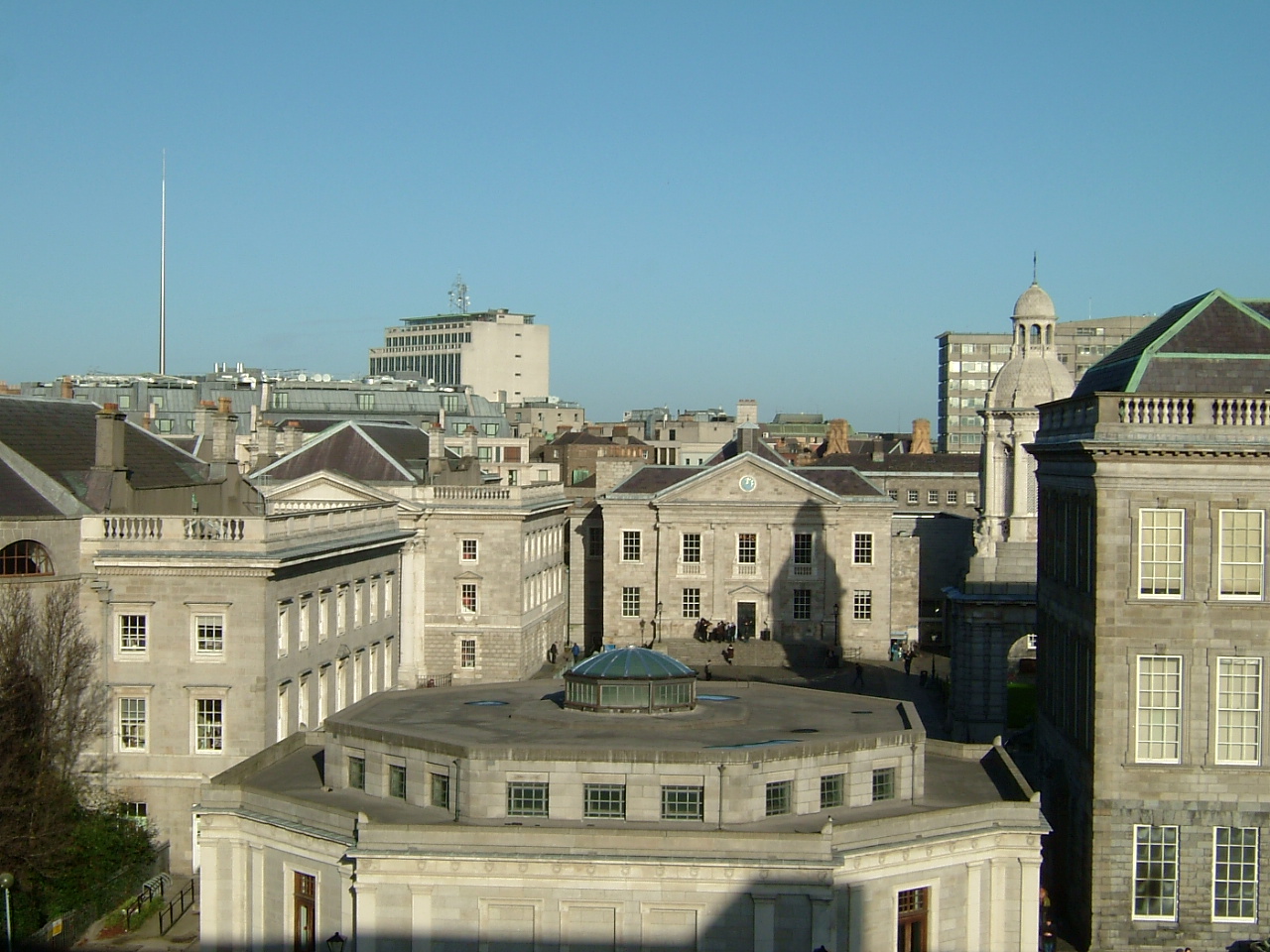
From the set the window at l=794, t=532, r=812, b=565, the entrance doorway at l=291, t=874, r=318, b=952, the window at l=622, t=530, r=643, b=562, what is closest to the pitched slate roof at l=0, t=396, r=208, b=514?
the entrance doorway at l=291, t=874, r=318, b=952

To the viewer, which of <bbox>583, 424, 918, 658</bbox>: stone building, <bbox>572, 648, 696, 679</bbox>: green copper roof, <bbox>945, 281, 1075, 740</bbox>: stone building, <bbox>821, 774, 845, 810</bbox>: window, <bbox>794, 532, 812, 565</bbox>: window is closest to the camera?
<bbox>821, 774, 845, 810</bbox>: window

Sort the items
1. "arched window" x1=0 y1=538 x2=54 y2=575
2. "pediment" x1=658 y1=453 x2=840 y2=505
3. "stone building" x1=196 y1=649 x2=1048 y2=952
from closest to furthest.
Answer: "stone building" x1=196 y1=649 x2=1048 y2=952, "arched window" x1=0 y1=538 x2=54 y2=575, "pediment" x1=658 y1=453 x2=840 y2=505

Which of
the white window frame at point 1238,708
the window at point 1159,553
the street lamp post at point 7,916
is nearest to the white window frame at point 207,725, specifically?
the street lamp post at point 7,916

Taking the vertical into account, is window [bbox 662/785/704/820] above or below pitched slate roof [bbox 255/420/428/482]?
below

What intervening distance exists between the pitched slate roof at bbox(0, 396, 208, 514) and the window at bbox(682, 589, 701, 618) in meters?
33.4

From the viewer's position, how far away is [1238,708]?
114 feet

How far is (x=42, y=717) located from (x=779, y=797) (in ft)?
72.1

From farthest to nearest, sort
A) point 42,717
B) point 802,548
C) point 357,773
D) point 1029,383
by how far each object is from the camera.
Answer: point 802,548 < point 1029,383 < point 42,717 < point 357,773

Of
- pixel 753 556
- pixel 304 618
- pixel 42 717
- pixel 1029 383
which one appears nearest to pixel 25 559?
pixel 42 717

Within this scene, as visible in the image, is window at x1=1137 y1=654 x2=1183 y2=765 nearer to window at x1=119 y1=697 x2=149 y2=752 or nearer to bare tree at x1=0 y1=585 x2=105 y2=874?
bare tree at x1=0 y1=585 x2=105 y2=874

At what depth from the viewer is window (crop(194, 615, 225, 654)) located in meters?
46.4

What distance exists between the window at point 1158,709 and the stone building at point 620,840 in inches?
126

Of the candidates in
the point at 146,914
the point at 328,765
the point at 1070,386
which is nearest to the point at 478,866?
the point at 328,765

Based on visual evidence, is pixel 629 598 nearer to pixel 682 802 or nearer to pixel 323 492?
pixel 323 492
